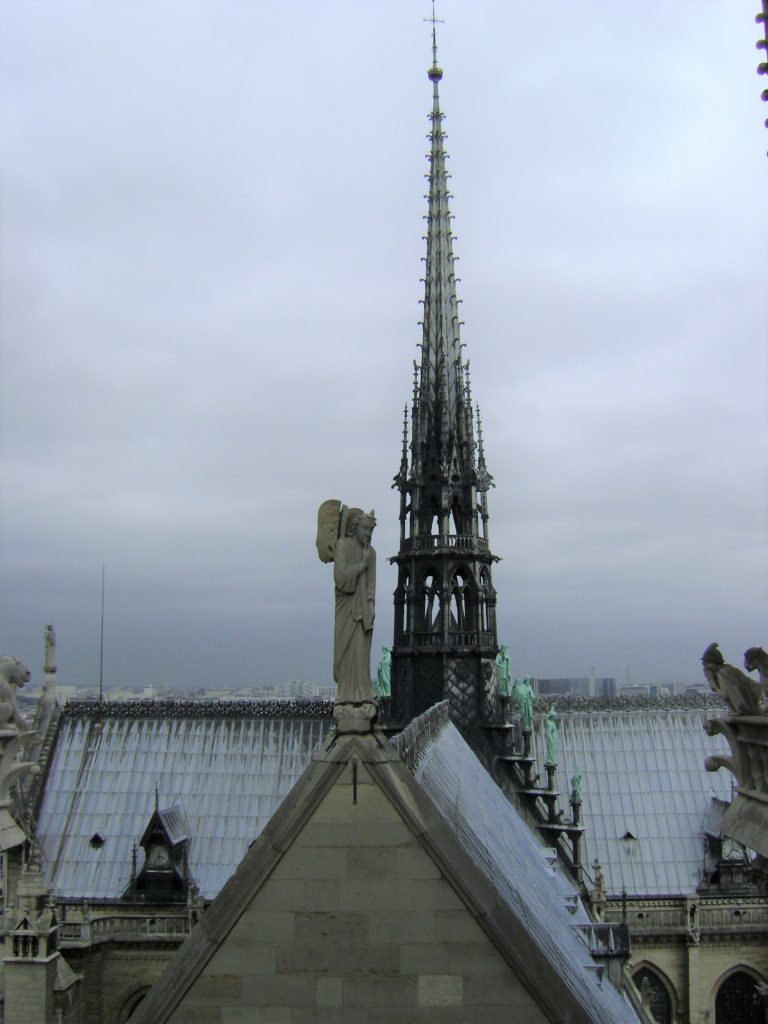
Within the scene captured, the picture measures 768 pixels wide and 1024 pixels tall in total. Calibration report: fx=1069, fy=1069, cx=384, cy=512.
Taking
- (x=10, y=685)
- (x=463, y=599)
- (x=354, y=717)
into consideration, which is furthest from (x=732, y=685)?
(x=463, y=599)

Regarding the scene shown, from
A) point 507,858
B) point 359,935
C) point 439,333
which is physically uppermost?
point 439,333

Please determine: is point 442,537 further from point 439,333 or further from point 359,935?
point 359,935

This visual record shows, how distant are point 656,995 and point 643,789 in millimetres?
7834

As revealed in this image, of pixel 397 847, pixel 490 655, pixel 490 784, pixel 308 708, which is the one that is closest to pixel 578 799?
pixel 490 655

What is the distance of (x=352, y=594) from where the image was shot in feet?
42.3

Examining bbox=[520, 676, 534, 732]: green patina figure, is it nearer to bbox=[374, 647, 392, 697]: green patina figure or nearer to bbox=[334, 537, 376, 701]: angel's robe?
bbox=[374, 647, 392, 697]: green patina figure

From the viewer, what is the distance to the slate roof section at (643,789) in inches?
1543

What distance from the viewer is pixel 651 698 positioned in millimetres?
46531

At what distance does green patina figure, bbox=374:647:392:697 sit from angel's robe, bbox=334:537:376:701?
2862cm

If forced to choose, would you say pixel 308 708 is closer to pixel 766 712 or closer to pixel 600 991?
pixel 600 991

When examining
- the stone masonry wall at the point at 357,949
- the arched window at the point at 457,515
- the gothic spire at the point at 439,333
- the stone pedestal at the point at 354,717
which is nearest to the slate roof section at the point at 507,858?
the stone masonry wall at the point at 357,949

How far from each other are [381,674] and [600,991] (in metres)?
24.9

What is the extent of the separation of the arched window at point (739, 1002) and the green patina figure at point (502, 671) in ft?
40.3

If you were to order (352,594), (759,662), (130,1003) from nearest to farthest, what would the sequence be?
(759,662)
(352,594)
(130,1003)
